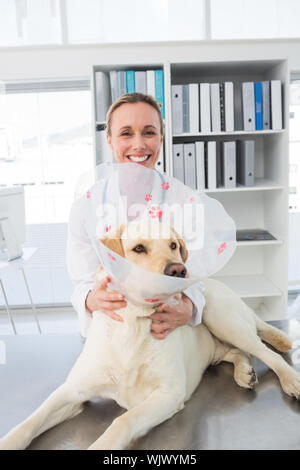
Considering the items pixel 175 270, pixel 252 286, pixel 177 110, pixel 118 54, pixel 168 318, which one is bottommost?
pixel 252 286

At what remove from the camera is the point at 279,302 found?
2.85 m

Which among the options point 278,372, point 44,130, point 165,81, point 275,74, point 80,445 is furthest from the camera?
point 44,130

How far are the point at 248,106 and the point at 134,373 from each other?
2.23 meters

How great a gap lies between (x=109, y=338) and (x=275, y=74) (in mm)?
2490

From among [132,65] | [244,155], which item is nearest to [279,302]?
[244,155]

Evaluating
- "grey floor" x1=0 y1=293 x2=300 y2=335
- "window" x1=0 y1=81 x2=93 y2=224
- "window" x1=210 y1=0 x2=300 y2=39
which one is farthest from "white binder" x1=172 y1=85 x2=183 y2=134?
"grey floor" x1=0 y1=293 x2=300 y2=335

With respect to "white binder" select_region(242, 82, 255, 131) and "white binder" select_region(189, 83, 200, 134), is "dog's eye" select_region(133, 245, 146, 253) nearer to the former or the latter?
"white binder" select_region(189, 83, 200, 134)

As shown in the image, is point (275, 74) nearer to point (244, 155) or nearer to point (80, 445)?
point (244, 155)

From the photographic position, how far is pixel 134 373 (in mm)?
776

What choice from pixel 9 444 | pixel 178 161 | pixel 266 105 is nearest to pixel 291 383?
pixel 9 444

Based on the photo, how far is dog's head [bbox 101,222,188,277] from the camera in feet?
2.32

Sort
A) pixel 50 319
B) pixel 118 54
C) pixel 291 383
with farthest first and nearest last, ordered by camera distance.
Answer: pixel 50 319 → pixel 118 54 → pixel 291 383

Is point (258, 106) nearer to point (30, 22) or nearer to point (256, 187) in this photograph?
point (256, 187)

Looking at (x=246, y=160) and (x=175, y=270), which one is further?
(x=246, y=160)
